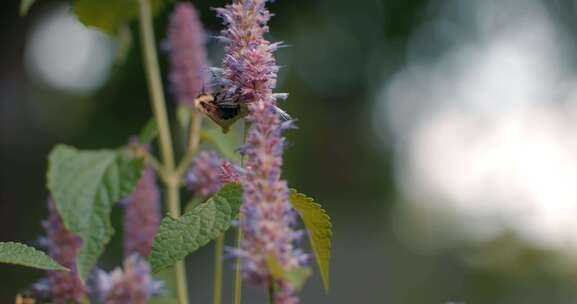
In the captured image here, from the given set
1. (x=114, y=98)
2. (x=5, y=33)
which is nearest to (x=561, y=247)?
(x=114, y=98)

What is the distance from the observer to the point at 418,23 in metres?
11.6

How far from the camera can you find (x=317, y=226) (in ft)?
3.49

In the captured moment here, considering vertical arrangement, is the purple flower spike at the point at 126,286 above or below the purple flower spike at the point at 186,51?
below

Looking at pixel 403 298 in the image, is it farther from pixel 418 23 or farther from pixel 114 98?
pixel 114 98

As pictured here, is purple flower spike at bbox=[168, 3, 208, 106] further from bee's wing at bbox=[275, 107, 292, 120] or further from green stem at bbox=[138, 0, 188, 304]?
bee's wing at bbox=[275, 107, 292, 120]

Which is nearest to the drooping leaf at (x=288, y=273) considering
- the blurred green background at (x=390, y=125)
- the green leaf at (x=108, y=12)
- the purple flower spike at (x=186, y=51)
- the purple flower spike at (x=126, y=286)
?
the purple flower spike at (x=126, y=286)

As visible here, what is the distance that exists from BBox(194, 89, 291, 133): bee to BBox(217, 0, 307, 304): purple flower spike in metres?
0.04

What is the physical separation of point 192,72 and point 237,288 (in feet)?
2.87

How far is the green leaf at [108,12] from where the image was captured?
1.92m

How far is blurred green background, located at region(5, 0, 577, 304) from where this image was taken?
30.8 ft

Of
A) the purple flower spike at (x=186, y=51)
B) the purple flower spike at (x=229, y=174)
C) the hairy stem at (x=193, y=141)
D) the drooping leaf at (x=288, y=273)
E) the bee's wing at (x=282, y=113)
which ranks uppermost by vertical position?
the purple flower spike at (x=186, y=51)

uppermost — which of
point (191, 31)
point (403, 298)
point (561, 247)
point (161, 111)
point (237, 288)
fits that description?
point (191, 31)

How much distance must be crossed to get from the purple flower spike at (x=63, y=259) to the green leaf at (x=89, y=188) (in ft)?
0.08

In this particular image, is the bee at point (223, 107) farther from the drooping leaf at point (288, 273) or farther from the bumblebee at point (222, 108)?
the drooping leaf at point (288, 273)
